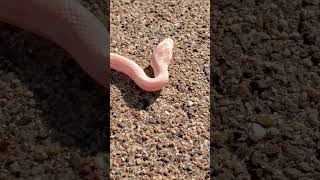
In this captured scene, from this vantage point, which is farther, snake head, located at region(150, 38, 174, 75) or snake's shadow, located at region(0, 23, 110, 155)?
snake head, located at region(150, 38, 174, 75)

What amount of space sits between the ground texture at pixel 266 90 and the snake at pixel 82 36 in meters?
0.27

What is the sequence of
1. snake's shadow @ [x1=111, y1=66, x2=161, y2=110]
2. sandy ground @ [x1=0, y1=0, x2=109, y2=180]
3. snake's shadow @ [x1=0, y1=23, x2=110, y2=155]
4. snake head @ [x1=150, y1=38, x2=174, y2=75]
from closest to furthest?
1. sandy ground @ [x1=0, y1=0, x2=109, y2=180]
2. snake's shadow @ [x1=0, y1=23, x2=110, y2=155]
3. snake's shadow @ [x1=111, y1=66, x2=161, y2=110]
4. snake head @ [x1=150, y1=38, x2=174, y2=75]

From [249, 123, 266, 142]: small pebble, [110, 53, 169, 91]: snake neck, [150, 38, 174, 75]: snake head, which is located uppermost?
[150, 38, 174, 75]: snake head

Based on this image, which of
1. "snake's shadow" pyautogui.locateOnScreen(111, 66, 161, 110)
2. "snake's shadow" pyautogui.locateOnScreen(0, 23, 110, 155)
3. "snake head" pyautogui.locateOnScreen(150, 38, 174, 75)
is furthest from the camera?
"snake head" pyautogui.locateOnScreen(150, 38, 174, 75)

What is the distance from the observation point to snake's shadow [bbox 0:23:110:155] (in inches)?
98.7

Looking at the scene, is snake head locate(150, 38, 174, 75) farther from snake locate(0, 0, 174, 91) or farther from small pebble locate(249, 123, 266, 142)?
small pebble locate(249, 123, 266, 142)

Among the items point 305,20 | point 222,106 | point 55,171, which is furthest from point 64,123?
point 305,20

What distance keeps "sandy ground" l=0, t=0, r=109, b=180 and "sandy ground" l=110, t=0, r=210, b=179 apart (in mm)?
101

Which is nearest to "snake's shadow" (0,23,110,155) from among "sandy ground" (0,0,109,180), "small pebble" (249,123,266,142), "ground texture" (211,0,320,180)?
"sandy ground" (0,0,109,180)

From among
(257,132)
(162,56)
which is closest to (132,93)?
(162,56)

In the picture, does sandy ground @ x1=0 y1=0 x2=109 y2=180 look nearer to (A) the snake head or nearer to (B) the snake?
(B) the snake

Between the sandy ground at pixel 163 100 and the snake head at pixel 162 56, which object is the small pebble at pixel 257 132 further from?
the snake head at pixel 162 56

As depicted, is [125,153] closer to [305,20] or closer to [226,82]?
[226,82]

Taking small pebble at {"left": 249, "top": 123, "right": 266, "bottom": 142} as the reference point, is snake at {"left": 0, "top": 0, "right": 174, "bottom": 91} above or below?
above
